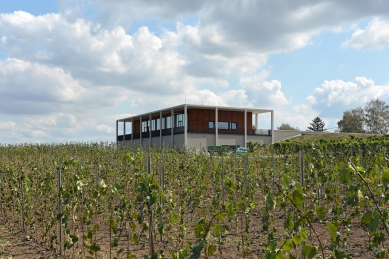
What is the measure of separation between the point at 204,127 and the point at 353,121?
2627 centimetres

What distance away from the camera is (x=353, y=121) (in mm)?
58250

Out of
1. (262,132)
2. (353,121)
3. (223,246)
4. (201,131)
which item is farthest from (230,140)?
(223,246)

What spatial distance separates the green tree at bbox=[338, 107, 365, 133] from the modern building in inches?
718

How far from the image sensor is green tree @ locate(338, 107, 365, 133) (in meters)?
57.3

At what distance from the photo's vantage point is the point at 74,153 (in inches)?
859

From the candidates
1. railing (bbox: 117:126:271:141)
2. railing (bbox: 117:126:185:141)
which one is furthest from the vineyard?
railing (bbox: 117:126:185:141)

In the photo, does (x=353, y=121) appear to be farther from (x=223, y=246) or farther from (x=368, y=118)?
(x=223, y=246)

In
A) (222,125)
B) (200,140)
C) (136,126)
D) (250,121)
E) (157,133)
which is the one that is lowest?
(200,140)

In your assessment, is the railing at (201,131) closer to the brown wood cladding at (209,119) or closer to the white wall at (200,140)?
the brown wood cladding at (209,119)

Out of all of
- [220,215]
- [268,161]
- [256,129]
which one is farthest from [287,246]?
[256,129]

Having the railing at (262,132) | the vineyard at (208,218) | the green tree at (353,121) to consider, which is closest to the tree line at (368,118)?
the green tree at (353,121)

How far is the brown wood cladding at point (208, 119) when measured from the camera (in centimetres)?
4150

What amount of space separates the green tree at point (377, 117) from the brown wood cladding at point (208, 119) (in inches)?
799

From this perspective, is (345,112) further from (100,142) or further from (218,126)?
(100,142)
